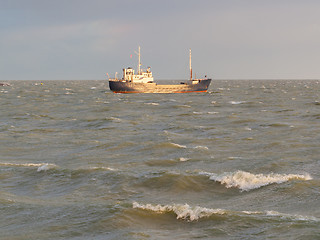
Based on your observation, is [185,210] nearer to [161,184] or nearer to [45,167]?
[161,184]

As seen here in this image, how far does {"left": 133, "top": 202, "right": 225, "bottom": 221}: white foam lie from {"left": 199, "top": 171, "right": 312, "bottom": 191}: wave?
135 inches

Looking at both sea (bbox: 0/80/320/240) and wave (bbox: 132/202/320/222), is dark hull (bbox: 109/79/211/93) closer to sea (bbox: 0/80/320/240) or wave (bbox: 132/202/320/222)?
sea (bbox: 0/80/320/240)

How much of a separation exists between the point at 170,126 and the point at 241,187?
Answer: 19165 mm

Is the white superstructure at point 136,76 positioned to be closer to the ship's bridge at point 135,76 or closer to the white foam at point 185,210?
the ship's bridge at point 135,76

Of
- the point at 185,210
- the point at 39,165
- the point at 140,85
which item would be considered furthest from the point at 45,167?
the point at 140,85

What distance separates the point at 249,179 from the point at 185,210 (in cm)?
466

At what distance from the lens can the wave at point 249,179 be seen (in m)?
15.1

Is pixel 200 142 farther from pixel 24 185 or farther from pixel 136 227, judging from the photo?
pixel 136 227

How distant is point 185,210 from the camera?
11.7 meters

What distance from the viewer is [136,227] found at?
11000 mm

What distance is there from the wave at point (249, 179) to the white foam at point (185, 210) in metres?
3.43

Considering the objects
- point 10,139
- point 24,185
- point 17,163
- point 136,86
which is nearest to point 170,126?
point 10,139

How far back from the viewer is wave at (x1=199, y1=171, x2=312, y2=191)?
49.5ft

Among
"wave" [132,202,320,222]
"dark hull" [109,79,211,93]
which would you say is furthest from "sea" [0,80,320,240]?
"dark hull" [109,79,211,93]
